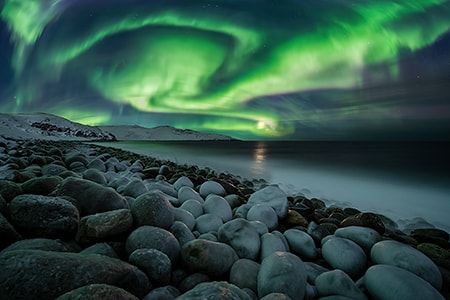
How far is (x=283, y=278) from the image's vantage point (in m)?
1.59

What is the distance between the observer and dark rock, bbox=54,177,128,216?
2119mm

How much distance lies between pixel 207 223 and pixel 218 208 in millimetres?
354

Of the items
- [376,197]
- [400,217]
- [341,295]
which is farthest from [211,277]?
[376,197]

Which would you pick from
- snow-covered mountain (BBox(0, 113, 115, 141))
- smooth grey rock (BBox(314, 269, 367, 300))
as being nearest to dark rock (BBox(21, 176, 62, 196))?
smooth grey rock (BBox(314, 269, 367, 300))

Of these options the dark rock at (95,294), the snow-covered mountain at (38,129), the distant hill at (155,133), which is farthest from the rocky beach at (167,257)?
the distant hill at (155,133)

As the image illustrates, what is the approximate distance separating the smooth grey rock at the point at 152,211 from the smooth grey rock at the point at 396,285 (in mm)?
1638

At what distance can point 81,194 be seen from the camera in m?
2.20

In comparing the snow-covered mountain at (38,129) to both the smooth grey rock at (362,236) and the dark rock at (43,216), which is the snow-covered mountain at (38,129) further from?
the smooth grey rock at (362,236)

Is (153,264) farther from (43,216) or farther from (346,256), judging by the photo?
(346,256)

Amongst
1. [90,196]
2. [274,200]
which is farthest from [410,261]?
[90,196]

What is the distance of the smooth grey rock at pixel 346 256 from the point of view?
2.03 metres

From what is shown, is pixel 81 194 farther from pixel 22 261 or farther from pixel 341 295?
pixel 341 295

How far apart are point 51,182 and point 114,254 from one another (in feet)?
4.27

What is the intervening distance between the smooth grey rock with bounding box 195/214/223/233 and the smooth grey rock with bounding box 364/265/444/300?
1.38m
